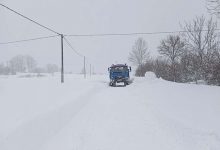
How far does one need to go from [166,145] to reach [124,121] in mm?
4175

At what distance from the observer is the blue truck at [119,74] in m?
44.3

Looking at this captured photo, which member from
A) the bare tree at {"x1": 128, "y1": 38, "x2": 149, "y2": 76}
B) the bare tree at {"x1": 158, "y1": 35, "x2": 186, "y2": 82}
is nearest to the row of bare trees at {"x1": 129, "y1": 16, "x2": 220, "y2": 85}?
the bare tree at {"x1": 158, "y1": 35, "x2": 186, "y2": 82}

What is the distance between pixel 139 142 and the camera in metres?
9.72

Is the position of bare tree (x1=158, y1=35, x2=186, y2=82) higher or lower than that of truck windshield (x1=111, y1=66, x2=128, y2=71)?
higher

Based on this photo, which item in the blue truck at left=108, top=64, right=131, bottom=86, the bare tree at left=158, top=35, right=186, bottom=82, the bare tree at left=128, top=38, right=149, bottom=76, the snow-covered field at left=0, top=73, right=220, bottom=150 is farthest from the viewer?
the bare tree at left=128, top=38, right=149, bottom=76

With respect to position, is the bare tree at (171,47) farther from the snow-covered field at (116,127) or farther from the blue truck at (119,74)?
the snow-covered field at (116,127)

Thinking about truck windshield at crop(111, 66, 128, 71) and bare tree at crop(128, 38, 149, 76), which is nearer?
truck windshield at crop(111, 66, 128, 71)

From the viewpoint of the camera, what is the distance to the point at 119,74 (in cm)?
4450

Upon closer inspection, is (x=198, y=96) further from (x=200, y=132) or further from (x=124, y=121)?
(x=200, y=132)

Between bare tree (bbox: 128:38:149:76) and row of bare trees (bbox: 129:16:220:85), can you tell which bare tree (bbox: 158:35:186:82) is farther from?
bare tree (bbox: 128:38:149:76)

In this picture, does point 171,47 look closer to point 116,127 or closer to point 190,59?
point 190,59

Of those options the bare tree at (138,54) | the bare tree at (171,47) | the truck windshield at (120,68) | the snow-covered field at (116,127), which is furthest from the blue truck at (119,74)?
the bare tree at (138,54)

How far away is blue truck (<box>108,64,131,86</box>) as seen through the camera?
4431 centimetres

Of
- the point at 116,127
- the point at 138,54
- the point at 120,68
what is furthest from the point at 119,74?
the point at 138,54
